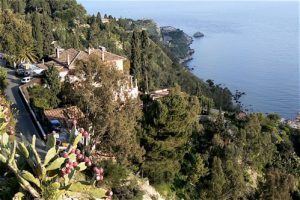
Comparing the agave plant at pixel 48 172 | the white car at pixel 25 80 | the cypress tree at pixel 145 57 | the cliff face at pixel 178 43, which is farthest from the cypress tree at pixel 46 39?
the cliff face at pixel 178 43

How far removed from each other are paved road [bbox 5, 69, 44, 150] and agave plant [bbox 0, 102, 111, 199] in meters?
9.69

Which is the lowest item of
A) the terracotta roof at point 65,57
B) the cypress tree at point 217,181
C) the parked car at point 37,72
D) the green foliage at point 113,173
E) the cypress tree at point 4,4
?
the cypress tree at point 217,181

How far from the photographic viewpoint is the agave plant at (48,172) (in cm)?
880

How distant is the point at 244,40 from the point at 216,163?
138 metres

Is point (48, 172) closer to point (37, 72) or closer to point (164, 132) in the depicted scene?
point (164, 132)

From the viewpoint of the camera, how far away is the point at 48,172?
9.47 meters

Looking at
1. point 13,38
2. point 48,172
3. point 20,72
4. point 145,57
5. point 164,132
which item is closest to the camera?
point 48,172

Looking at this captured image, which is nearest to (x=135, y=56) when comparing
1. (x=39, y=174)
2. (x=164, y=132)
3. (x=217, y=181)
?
(x=164, y=132)

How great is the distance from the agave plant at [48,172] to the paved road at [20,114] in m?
9.69

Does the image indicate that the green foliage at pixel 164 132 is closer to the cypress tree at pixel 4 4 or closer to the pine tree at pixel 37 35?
the pine tree at pixel 37 35

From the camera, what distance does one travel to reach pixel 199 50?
481 feet

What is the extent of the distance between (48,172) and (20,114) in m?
14.9

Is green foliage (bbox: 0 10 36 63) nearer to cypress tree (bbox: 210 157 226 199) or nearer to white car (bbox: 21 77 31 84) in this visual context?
white car (bbox: 21 77 31 84)

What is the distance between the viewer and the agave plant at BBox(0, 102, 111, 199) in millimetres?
8805
